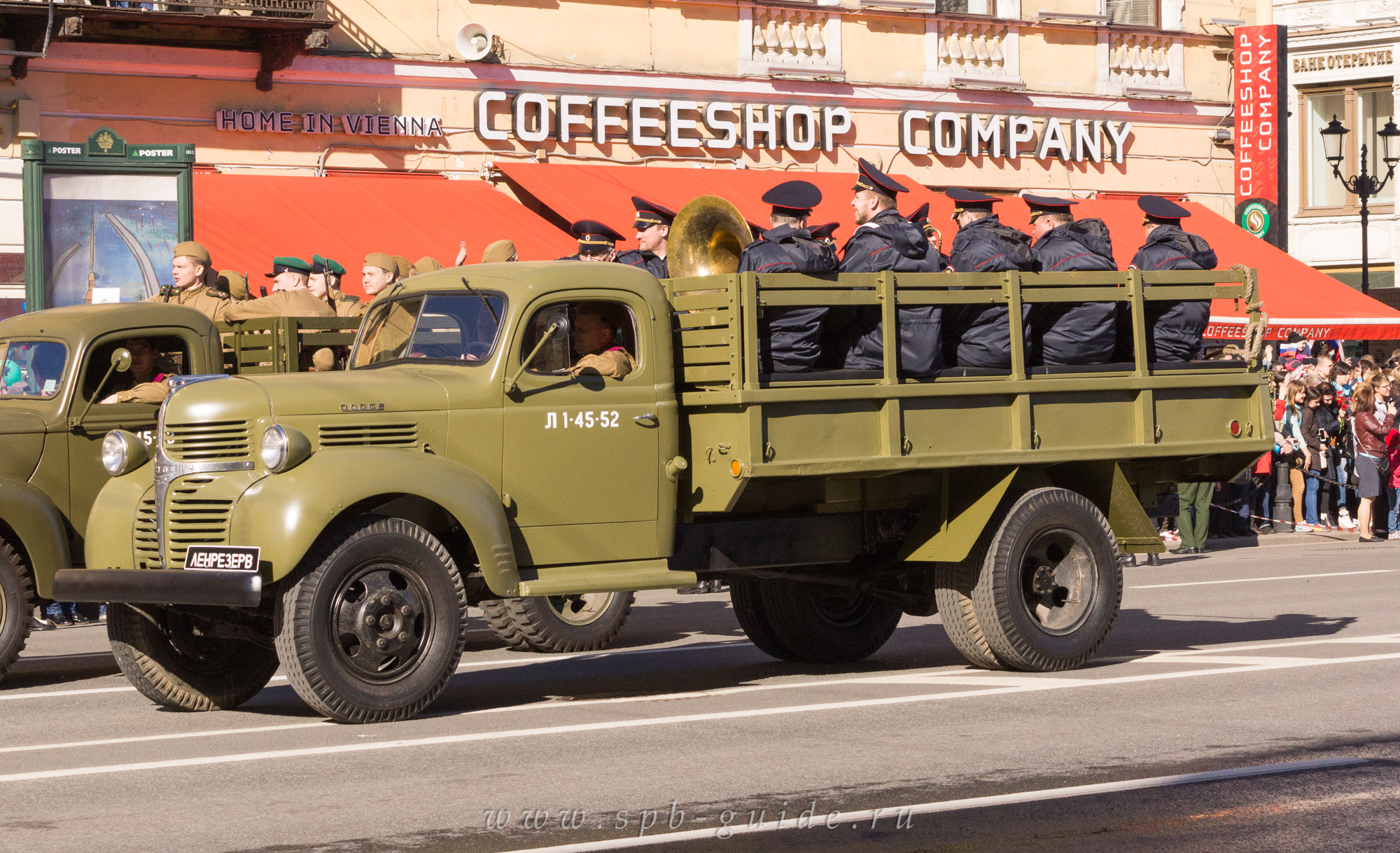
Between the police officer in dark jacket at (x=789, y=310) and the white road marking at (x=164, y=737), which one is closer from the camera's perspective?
the white road marking at (x=164, y=737)

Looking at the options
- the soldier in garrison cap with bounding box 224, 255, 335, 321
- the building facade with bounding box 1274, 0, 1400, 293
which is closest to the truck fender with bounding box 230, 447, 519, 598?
the soldier in garrison cap with bounding box 224, 255, 335, 321

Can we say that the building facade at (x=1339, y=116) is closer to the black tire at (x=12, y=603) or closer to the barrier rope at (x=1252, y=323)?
the barrier rope at (x=1252, y=323)

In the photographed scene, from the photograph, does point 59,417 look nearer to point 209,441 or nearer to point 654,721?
point 209,441

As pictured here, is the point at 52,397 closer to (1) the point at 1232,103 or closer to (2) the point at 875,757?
(2) the point at 875,757

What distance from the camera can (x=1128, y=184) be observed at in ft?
92.9

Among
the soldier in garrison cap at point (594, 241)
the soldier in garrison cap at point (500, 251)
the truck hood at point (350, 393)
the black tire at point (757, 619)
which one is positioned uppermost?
the soldier in garrison cap at point (594, 241)

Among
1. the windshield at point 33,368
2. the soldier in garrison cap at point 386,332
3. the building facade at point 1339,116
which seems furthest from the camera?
the building facade at point 1339,116

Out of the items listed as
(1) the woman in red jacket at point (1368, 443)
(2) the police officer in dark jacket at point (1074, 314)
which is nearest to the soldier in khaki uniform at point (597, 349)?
(2) the police officer in dark jacket at point (1074, 314)

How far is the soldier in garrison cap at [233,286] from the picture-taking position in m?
13.3

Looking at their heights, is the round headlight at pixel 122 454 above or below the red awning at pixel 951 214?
below

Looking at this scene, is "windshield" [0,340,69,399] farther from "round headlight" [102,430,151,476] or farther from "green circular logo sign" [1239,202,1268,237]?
"green circular logo sign" [1239,202,1268,237]

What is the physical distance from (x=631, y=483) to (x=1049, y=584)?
8.48 feet

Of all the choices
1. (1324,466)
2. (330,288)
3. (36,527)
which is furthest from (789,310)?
(1324,466)

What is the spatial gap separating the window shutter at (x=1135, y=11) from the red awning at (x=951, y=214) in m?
2.83
